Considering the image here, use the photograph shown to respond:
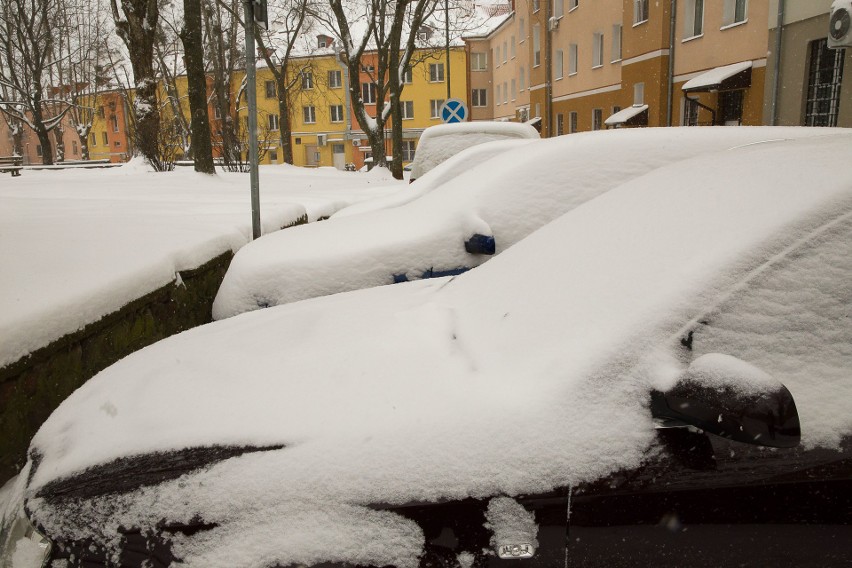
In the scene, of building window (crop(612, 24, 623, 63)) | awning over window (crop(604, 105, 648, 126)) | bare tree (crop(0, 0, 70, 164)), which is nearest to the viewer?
awning over window (crop(604, 105, 648, 126))

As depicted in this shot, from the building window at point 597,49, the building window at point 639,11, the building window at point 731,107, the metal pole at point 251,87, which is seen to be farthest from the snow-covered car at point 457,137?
the building window at point 597,49

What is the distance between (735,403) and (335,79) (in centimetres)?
5657

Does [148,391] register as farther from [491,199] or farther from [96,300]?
[491,199]

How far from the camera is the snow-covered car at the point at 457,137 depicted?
906 cm

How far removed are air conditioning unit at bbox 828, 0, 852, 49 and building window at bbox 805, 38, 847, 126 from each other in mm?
2151

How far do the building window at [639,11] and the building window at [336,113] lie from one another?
116 feet

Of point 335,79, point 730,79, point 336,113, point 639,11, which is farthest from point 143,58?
point 335,79

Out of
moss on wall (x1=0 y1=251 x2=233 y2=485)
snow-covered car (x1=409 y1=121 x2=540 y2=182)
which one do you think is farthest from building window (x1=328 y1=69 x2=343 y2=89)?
moss on wall (x1=0 y1=251 x2=233 y2=485)

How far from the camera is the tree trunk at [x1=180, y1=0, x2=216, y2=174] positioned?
13547 millimetres

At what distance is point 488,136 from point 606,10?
20402 millimetres

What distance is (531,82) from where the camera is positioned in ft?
126

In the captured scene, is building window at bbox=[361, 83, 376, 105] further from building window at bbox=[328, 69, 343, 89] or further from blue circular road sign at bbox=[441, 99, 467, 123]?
blue circular road sign at bbox=[441, 99, 467, 123]

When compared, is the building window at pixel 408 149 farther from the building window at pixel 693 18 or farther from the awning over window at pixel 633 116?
the building window at pixel 693 18

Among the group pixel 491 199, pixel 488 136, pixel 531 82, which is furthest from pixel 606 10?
pixel 491 199
